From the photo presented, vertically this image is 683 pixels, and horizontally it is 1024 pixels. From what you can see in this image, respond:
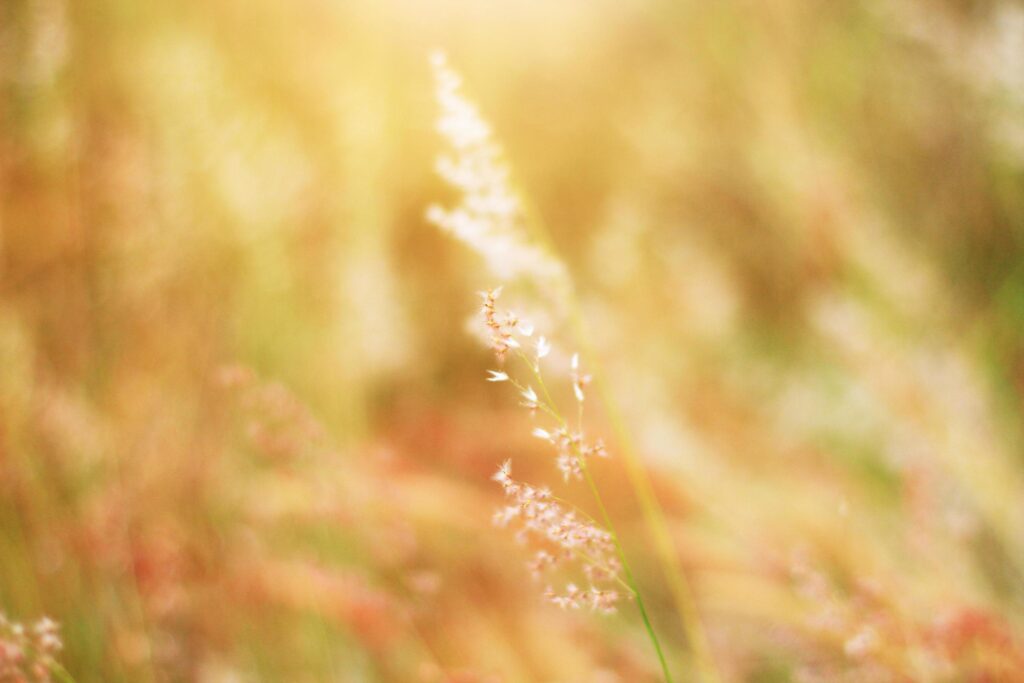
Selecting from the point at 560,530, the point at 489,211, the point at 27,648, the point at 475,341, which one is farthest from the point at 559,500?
the point at 475,341

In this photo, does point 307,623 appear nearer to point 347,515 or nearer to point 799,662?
point 347,515

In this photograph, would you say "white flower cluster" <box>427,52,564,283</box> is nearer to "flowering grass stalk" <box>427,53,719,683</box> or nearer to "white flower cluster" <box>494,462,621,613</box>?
"flowering grass stalk" <box>427,53,719,683</box>

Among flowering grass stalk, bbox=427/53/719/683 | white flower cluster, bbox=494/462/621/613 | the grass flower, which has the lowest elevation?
the grass flower

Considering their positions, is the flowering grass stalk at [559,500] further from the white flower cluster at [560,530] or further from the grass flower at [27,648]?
the grass flower at [27,648]

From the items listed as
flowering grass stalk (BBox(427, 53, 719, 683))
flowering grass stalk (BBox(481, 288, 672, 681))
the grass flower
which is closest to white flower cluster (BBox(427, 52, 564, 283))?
flowering grass stalk (BBox(427, 53, 719, 683))

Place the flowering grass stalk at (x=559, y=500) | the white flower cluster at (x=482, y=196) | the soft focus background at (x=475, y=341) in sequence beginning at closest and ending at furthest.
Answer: the flowering grass stalk at (x=559, y=500)
the white flower cluster at (x=482, y=196)
the soft focus background at (x=475, y=341)

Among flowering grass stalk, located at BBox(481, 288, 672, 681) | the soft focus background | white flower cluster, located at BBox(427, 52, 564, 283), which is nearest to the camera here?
flowering grass stalk, located at BBox(481, 288, 672, 681)

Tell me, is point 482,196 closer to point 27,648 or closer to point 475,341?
point 27,648

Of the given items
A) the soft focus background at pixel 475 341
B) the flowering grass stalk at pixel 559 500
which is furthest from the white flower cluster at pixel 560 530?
the soft focus background at pixel 475 341
